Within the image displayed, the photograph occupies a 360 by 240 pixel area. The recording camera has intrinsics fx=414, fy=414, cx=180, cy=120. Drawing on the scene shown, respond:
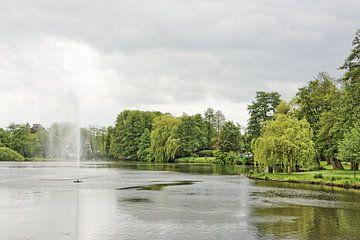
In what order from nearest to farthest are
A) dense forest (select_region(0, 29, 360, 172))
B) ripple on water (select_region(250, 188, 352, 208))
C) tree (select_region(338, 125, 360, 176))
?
1. ripple on water (select_region(250, 188, 352, 208))
2. tree (select_region(338, 125, 360, 176))
3. dense forest (select_region(0, 29, 360, 172))

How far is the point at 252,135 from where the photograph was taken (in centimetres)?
7206

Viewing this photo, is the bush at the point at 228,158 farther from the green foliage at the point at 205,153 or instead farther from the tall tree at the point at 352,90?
the tall tree at the point at 352,90

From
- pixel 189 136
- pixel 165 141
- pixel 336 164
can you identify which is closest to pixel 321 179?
pixel 336 164

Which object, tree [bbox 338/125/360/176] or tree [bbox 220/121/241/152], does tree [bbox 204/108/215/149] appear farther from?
tree [bbox 338/125/360/176]

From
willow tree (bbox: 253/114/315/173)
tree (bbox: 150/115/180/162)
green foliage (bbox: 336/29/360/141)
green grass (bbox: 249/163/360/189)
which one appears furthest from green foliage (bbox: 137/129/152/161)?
green foliage (bbox: 336/29/360/141)

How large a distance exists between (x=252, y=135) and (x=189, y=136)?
95.9 feet

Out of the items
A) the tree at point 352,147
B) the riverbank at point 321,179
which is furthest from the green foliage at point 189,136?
the tree at point 352,147

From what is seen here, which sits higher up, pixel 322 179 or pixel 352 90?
pixel 352 90

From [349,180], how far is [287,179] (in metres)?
7.59

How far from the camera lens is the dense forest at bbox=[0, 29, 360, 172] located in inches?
1647

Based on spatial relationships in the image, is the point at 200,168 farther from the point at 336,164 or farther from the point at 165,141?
the point at 165,141

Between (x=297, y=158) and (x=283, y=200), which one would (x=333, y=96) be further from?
(x=283, y=200)

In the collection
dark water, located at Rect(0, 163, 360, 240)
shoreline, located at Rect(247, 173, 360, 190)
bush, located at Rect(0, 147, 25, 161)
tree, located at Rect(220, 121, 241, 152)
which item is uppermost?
tree, located at Rect(220, 121, 241, 152)

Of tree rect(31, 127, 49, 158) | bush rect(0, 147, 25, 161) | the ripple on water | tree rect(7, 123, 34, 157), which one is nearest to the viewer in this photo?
the ripple on water
